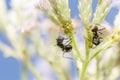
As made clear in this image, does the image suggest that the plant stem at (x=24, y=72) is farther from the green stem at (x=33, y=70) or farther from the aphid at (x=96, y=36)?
the aphid at (x=96, y=36)

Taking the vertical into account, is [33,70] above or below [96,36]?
above

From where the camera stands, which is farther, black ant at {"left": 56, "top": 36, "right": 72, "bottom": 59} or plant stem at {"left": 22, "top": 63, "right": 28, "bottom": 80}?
plant stem at {"left": 22, "top": 63, "right": 28, "bottom": 80}

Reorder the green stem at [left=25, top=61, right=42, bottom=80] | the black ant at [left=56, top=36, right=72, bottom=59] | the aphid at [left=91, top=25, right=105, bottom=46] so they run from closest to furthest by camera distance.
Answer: the aphid at [left=91, top=25, right=105, bottom=46], the black ant at [left=56, top=36, right=72, bottom=59], the green stem at [left=25, top=61, right=42, bottom=80]

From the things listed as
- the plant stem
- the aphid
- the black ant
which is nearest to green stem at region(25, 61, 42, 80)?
the plant stem

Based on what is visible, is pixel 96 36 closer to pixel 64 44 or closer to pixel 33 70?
pixel 64 44

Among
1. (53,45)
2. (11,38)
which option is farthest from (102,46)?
(11,38)

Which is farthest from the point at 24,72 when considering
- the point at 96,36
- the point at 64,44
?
the point at 96,36

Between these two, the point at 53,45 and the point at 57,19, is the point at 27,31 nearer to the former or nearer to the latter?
the point at 53,45

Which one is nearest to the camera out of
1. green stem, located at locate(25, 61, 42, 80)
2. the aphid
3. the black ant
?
the aphid

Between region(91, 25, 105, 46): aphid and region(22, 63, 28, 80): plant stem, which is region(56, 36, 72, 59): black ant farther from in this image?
region(22, 63, 28, 80): plant stem

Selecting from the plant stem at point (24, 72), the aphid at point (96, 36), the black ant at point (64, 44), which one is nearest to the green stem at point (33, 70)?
the plant stem at point (24, 72)

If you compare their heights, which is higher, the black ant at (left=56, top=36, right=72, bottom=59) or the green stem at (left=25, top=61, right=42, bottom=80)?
the green stem at (left=25, top=61, right=42, bottom=80)
